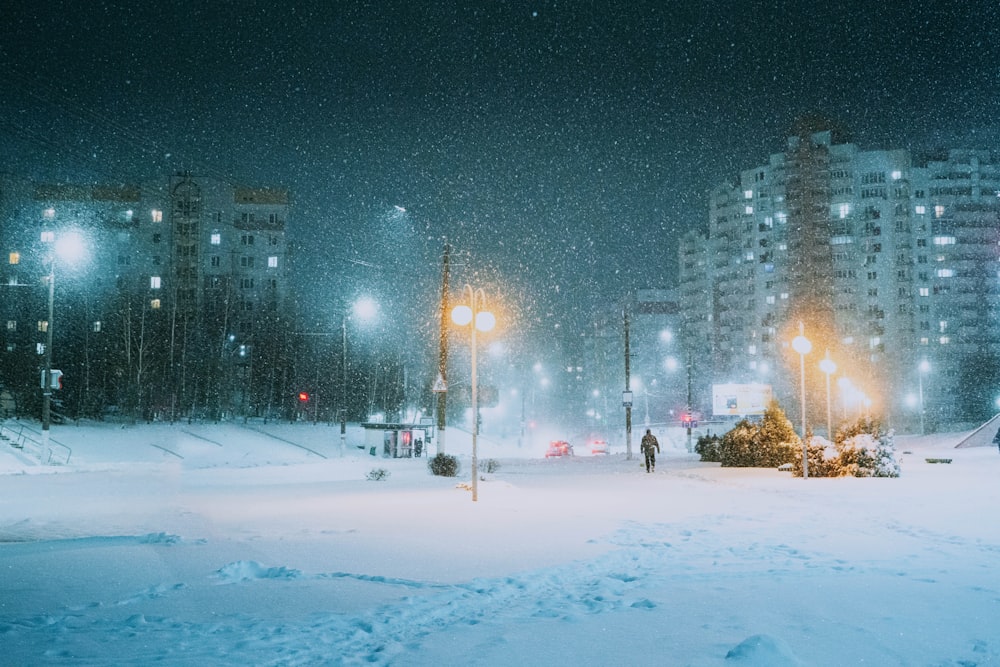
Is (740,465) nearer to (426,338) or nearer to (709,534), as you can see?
(709,534)

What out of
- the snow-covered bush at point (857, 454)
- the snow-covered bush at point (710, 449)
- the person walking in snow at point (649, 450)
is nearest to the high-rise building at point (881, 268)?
the snow-covered bush at point (710, 449)

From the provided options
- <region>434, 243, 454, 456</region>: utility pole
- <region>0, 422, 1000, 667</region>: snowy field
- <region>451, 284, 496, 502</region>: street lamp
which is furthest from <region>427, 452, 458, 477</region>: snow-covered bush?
<region>451, 284, 496, 502</region>: street lamp

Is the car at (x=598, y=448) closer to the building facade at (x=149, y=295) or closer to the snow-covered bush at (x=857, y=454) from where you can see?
the building facade at (x=149, y=295)

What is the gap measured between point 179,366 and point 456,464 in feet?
123

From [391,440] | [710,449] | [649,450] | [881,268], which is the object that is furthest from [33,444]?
[881,268]

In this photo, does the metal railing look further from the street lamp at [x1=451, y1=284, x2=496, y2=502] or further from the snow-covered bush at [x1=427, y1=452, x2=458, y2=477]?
the street lamp at [x1=451, y1=284, x2=496, y2=502]

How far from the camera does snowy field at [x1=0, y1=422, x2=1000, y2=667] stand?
5668 millimetres

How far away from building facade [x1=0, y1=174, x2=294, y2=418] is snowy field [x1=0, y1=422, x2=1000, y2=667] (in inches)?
950

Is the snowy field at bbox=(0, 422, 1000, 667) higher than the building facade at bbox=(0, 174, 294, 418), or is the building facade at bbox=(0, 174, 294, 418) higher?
the building facade at bbox=(0, 174, 294, 418)

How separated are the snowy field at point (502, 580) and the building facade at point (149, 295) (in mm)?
24126

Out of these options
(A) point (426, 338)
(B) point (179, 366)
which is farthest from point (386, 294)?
(B) point (179, 366)

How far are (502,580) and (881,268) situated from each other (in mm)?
111264

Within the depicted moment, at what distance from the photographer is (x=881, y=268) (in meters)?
107

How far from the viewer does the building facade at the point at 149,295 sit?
5397cm
